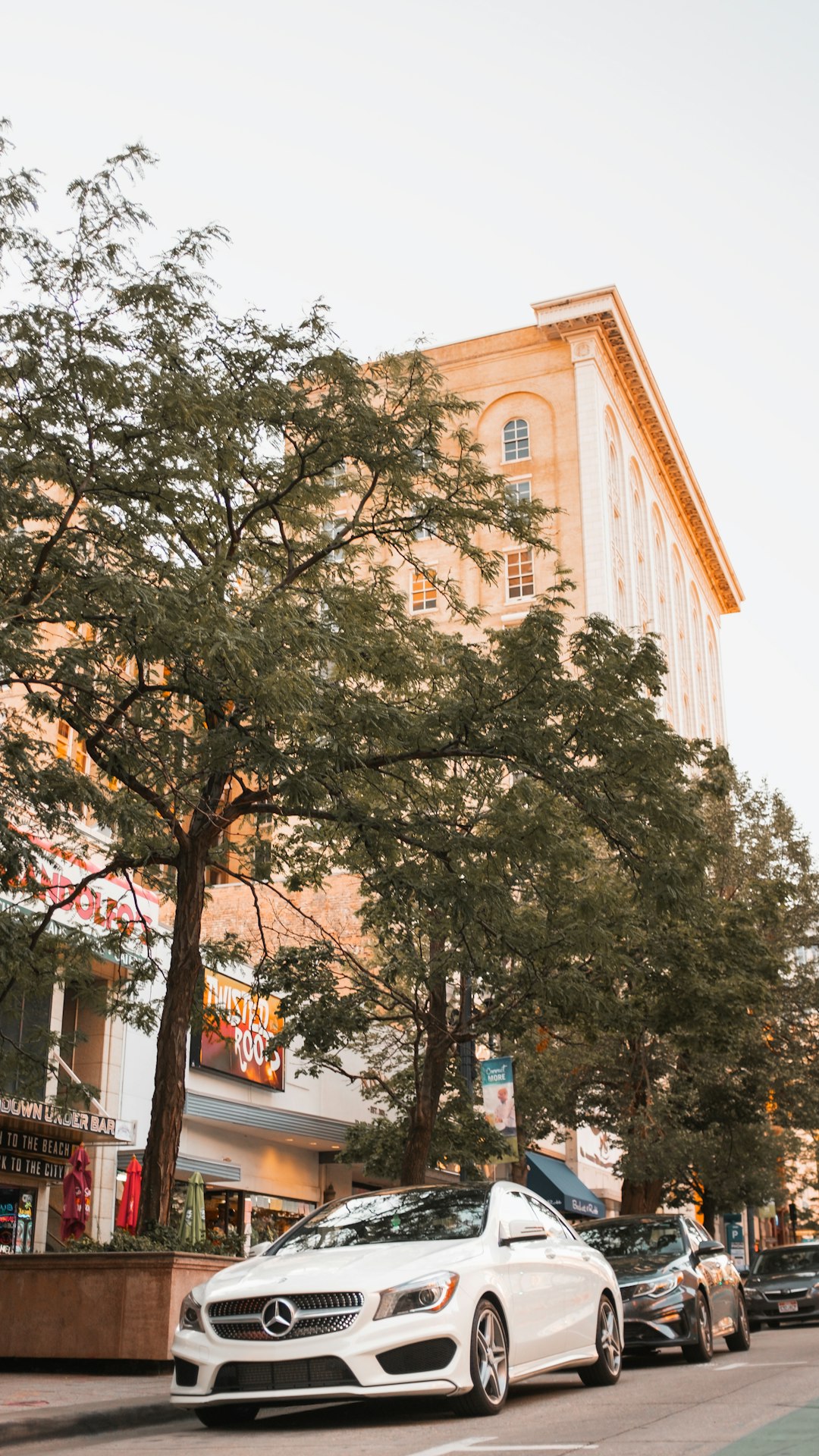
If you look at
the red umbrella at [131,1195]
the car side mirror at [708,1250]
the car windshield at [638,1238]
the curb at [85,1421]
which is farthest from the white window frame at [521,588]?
the curb at [85,1421]

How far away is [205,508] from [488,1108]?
11.1 metres

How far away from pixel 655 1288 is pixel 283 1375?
22.1 ft

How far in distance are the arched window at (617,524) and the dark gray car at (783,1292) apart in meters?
32.6

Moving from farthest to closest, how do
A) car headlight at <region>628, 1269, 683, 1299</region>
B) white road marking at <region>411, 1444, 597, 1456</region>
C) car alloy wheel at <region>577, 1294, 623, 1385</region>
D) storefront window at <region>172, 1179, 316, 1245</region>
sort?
storefront window at <region>172, 1179, 316, 1245</region>
car headlight at <region>628, 1269, 683, 1299</region>
car alloy wheel at <region>577, 1294, 623, 1385</region>
white road marking at <region>411, 1444, 597, 1456</region>

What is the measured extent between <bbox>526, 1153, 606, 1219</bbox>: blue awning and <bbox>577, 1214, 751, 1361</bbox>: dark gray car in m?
18.3

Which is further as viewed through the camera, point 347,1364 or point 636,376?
point 636,376

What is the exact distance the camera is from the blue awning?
34906mm

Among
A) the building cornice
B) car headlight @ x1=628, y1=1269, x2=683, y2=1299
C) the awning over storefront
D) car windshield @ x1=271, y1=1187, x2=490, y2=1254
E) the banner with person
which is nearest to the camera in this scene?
car windshield @ x1=271, y1=1187, x2=490, y2=1254

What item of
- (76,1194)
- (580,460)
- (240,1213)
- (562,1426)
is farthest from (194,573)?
(580,460)

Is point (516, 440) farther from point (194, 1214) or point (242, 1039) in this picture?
point (194, 1214)

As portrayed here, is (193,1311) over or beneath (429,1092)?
beneath

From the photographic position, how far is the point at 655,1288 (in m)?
13.4

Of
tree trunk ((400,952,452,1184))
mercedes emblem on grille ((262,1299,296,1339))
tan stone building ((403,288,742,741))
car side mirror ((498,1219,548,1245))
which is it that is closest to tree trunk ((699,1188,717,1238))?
tree trunk ((400,952,452,1184))

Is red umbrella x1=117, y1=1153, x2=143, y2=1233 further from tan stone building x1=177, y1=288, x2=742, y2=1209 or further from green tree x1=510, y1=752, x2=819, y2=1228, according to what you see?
tan stone building x1=177, y1=288, x2=742, y2=1209
